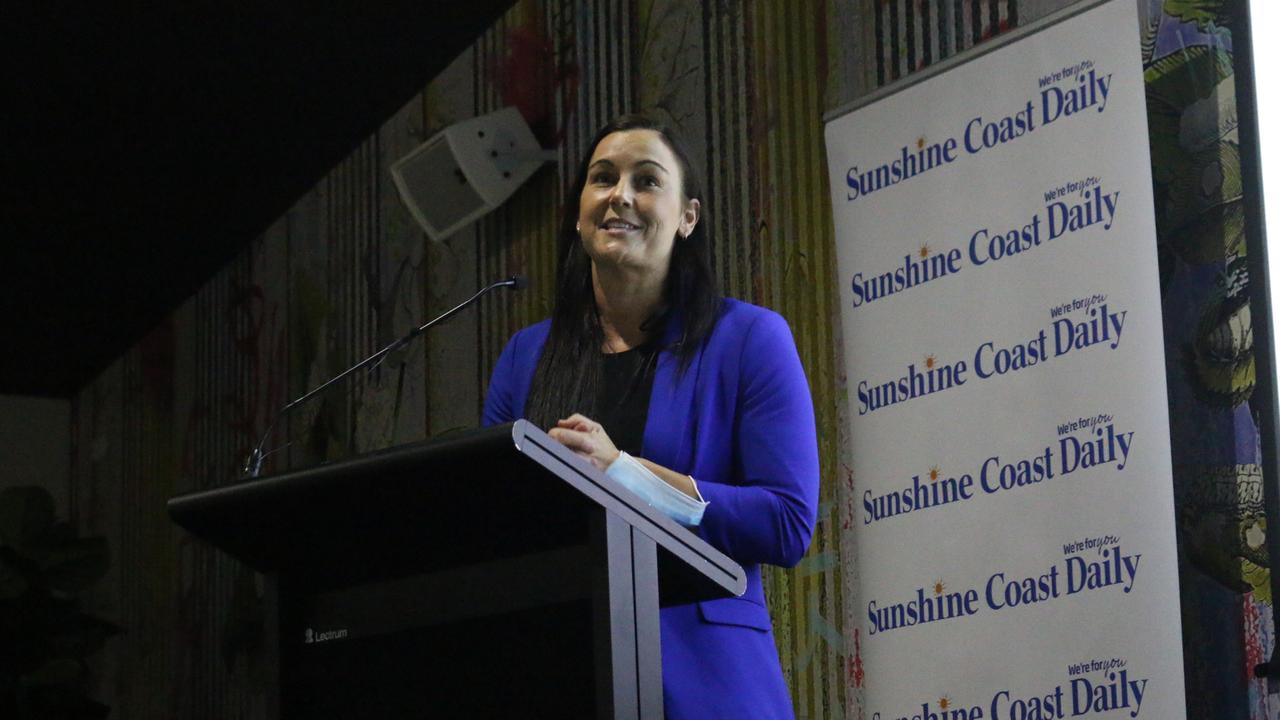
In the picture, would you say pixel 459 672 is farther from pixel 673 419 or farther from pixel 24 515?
pixel 24 515

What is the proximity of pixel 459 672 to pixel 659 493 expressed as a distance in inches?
11.0

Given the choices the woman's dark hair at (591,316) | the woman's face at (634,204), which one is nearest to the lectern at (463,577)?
the woman's dark hair at (591,316)

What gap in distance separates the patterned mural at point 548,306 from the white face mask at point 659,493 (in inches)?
57.8

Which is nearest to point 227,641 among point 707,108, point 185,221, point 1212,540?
point 185,221

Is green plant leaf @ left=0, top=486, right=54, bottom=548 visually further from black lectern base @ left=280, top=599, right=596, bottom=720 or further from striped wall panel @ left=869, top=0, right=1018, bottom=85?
black lectern base @ left=280, top=599, right=596, bottom=720

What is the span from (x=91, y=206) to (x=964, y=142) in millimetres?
4497

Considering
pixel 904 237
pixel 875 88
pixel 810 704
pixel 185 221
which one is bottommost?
pixel 810 704

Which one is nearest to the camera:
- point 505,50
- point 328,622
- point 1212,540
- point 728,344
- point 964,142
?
point 328,622

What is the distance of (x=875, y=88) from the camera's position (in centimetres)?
379

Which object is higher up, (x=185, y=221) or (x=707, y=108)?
(x=185, y=221)

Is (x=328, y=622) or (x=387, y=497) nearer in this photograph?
(x=387, y=497)

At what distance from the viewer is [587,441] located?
163 cm

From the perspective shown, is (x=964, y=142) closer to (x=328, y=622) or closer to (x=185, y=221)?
(x=328, y=622)

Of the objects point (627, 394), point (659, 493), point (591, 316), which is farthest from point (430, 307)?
point (659, 493)
